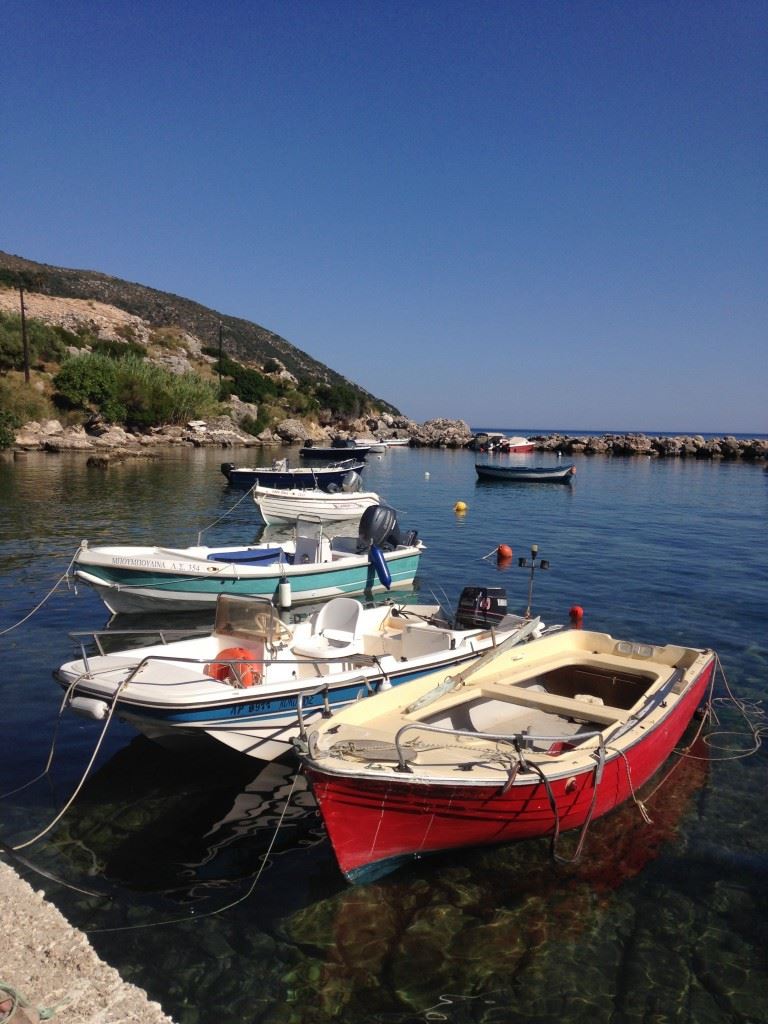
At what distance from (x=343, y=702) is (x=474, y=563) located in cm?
1495

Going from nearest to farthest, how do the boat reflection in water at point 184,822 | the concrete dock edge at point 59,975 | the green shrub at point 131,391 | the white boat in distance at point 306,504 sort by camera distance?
1. the concrete dock edge at point 59,975
2. the boat reflection in water at point 184,822
3. the white boat in distance at point 306,504
4. the green shrub at point 131,391

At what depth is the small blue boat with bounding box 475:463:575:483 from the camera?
177 ft

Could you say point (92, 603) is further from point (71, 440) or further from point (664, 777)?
point (71, 440)

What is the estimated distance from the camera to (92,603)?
56.1 feet

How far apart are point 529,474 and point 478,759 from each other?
163 ft

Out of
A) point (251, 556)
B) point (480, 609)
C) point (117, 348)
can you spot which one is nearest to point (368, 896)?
point (480, 609)

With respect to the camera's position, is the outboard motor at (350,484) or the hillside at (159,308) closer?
the outboard motor at (350,484)

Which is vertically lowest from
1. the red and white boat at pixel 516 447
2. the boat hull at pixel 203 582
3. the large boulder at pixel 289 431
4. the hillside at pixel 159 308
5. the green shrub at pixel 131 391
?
the boat hull at pixel 203 582

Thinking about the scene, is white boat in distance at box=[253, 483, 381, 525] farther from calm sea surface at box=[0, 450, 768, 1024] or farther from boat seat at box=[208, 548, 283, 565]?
calm sea surface at box=[0, 450, 768, 1024]

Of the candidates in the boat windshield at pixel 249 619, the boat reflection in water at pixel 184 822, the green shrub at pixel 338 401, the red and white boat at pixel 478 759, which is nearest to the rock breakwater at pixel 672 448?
the green shrub at pixel 338 401

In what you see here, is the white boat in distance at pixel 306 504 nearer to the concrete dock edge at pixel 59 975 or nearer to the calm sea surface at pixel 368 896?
the calm sea surface at pixel 368 896

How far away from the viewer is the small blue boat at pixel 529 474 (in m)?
53.9

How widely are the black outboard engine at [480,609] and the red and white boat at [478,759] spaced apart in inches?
77.8

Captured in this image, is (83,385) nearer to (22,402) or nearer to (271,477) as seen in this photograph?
(22,402)
